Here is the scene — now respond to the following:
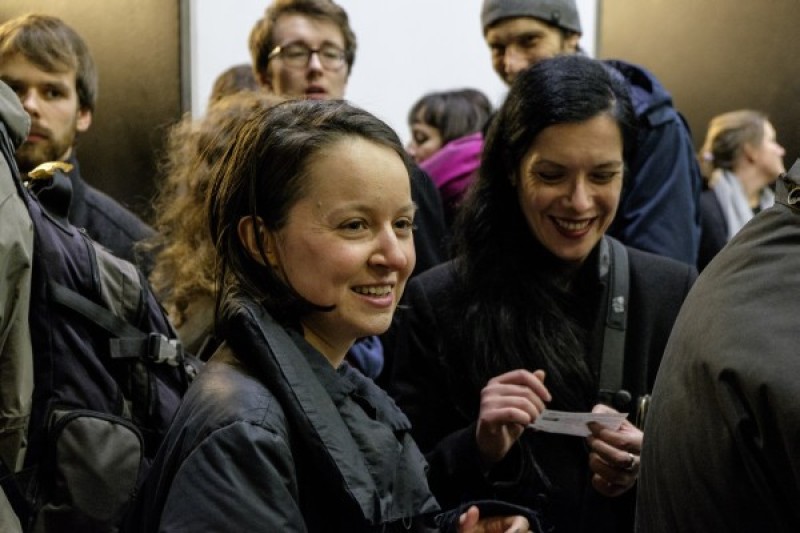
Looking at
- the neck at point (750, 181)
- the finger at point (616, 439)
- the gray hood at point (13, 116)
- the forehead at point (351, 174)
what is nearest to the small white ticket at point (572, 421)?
the finger at point (616, 439)

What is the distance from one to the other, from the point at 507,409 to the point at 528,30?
1.62 m

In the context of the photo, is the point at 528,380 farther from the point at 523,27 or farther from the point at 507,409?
the point at 523,27

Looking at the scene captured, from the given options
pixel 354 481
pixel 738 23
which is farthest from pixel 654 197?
pixel 738 23

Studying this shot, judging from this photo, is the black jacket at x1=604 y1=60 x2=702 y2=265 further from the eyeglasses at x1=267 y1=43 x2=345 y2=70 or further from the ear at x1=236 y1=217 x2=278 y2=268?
the ear at x1=236 y1=217 x2=278 y2=268

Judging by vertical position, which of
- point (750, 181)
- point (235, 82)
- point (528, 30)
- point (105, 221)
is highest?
point (528, 30)

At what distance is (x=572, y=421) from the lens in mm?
2459

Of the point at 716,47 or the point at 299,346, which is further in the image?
the point at 716,47

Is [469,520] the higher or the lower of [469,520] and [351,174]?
the lower

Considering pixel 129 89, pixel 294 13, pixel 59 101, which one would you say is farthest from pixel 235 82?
pixel 59 101

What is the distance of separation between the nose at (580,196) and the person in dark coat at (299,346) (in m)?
0.79

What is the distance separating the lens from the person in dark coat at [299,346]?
1.64 meters

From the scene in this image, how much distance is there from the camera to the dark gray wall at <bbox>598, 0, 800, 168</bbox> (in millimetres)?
5211

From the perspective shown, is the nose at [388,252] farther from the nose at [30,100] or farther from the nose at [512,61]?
the nose at [512,61]

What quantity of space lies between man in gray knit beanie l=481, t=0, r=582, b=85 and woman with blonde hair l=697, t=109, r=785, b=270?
4.60ft
